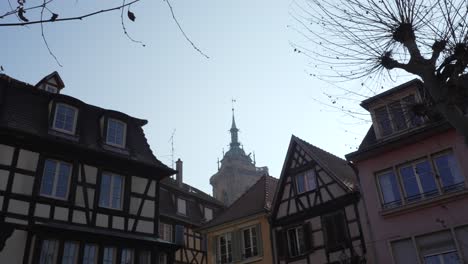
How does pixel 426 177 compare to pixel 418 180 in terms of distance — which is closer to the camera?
pixel 426 177

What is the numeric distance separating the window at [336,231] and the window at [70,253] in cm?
1072

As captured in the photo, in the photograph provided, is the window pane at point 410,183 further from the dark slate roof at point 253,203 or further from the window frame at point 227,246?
the window frame at point 227,246

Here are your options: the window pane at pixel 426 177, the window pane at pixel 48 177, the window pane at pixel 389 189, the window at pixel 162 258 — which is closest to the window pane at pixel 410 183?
the window pane at pixel 426 177

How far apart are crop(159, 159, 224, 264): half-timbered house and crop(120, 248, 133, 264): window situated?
928 cm

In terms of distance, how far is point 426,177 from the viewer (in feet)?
57.4

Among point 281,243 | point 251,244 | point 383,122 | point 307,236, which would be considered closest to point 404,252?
point 307,236

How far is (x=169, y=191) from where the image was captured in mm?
32281

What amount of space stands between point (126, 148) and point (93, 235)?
4.57 metres

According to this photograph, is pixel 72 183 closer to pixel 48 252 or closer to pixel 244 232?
pixel 48 252

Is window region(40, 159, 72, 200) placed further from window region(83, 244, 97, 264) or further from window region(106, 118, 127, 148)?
window region(106, 118, 127, 148)

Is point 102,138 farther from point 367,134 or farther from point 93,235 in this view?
point 367,134

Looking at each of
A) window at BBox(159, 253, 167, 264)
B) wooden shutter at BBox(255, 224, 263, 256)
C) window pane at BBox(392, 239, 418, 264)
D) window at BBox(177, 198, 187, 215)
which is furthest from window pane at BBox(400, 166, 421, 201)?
window at BBox(177, 198, 187, 215)

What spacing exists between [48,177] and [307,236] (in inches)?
460

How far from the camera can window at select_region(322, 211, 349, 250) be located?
19875 mm
